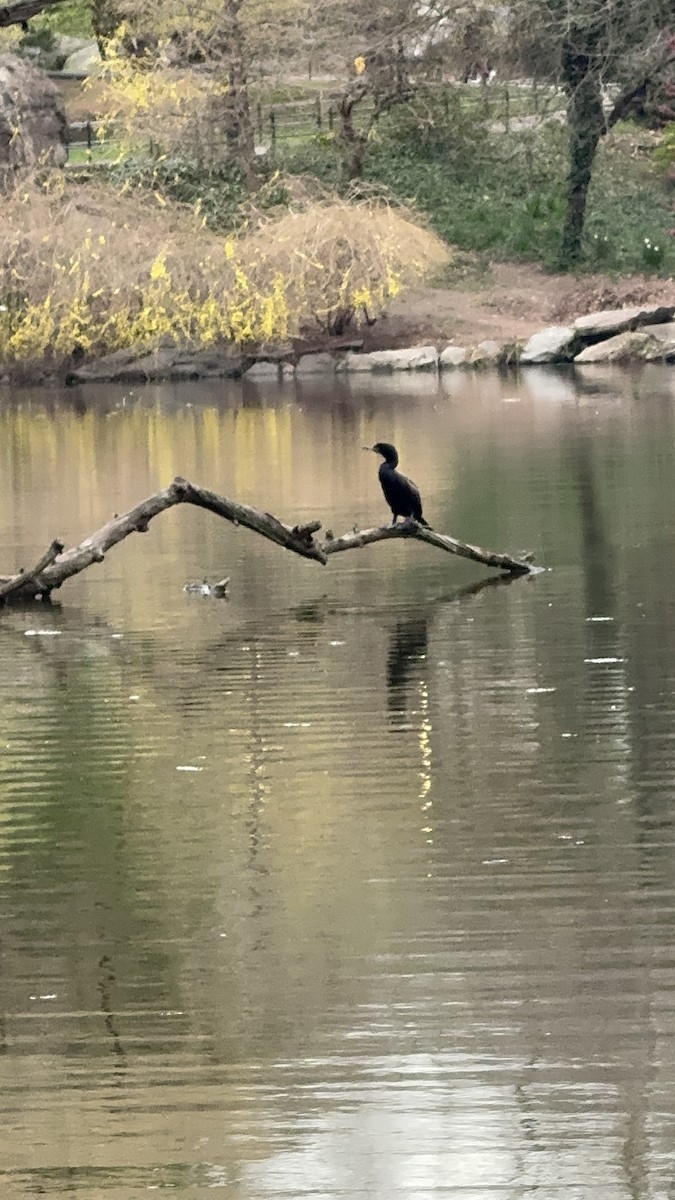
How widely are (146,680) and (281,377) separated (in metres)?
28.4

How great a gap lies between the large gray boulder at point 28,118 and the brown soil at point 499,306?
301 inches

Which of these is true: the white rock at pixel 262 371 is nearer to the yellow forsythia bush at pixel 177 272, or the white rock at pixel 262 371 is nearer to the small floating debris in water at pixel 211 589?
the yellow forsythia bush at pixel 177 272

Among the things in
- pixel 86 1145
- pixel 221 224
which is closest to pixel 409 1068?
pixel 86 1145

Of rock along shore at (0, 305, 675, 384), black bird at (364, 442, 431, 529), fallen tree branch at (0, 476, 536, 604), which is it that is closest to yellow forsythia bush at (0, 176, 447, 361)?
rock along shore at (0, 305, 675, 384)

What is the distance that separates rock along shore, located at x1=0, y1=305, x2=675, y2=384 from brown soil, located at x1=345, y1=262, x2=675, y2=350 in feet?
1.86

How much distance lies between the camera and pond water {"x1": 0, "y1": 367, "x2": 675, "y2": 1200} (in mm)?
5141

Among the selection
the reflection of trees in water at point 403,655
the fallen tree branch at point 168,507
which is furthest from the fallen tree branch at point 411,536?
the reflection of trees in water at point 403,655

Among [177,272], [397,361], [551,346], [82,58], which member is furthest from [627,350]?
[82,58]

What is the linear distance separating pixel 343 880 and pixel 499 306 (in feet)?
113

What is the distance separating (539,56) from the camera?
43.1 meters

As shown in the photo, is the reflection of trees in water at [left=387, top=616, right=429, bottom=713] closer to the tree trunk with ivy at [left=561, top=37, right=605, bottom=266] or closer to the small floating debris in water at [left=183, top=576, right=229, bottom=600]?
the small floating debris in water at [left=183, top=576, right=229, bottom=600]

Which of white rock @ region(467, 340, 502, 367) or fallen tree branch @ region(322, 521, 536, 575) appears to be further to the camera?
white rock @ region(467, 340, 502, 367)

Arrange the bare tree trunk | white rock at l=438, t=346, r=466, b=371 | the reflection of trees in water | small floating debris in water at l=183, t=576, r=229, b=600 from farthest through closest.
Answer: the bare tree trunk < white rock at l=438, t=346, r=466, b=371 < small floating debris in water at l=183, t=576, r=229, b=600 < the reflection of trees in water

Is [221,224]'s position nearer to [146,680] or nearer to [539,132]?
[539,132]
